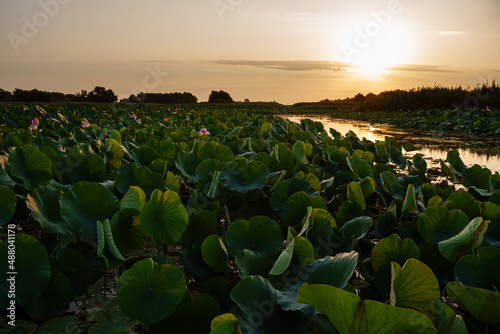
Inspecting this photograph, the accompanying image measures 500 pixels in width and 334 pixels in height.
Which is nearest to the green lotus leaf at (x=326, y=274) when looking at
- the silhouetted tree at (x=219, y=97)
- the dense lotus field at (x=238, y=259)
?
the dense lotus field at (x=238, y=259)

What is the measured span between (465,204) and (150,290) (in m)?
1.31

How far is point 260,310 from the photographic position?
853 mm

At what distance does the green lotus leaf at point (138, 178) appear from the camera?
161cm

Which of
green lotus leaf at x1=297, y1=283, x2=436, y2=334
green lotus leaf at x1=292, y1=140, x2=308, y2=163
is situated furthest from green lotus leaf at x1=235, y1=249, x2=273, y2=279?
green lotus leaf at x1=292, y1=140, x2=308, y2=163

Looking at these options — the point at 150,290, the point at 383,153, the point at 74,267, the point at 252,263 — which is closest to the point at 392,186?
the point at 252,263

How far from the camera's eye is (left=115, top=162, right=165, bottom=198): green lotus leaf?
1.61 meters

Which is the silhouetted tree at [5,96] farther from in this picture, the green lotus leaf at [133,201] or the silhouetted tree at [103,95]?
the green lotus leaf at [133,201]

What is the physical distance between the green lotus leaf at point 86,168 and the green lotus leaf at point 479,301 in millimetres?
1668

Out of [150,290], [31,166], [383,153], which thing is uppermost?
[383,153]

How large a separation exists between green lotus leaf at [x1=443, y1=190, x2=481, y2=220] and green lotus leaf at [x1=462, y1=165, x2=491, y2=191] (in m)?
0.85

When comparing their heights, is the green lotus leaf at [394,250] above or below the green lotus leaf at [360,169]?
below

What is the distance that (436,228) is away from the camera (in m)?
1.32

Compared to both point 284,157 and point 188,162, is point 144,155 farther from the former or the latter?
point 284,157

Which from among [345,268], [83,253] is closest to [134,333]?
[83,253]
